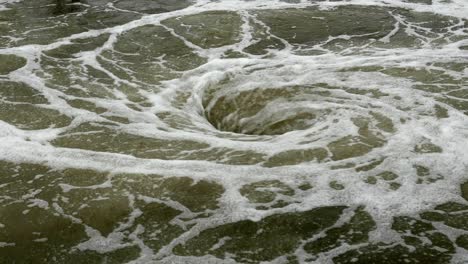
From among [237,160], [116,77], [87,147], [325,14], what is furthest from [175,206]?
[325,14]

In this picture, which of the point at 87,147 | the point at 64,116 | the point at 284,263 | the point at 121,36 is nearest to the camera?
the point at 284,263

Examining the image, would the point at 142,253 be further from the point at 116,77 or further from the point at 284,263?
the point at 116,77

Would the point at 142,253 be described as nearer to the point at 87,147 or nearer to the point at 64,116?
the point at 87,147

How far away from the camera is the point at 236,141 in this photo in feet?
18.1

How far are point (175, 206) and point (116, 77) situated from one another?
3.69 m

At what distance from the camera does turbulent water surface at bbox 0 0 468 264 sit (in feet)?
13.0

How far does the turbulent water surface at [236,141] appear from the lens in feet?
13.0

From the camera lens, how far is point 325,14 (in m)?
10.2

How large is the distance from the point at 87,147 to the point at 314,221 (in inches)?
104

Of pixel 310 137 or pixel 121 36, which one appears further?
pixel 121 36

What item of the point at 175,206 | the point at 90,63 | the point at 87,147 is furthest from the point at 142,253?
the point at 90,63

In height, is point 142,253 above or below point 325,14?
below

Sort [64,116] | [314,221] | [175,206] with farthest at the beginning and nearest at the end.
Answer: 1. [64,116]
2. [175,206]
3. [314,221]

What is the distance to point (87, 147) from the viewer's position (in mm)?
5438
